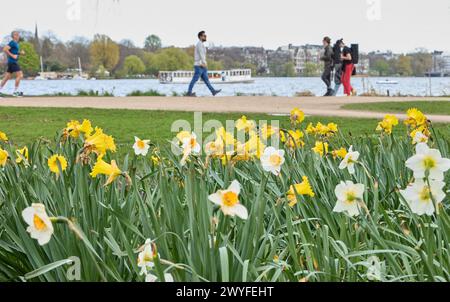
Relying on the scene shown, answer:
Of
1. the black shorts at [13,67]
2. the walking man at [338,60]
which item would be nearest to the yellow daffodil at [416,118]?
the black shorts at [13,67]

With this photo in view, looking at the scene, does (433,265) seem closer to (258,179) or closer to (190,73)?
(258,179)

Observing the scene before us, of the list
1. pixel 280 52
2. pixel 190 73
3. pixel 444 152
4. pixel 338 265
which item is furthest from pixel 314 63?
pixel 338 265

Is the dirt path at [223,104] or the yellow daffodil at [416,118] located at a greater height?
the yellow daffodil at [416,118]

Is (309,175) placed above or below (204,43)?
below

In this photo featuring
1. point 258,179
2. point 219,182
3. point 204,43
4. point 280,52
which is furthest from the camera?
point 280,52

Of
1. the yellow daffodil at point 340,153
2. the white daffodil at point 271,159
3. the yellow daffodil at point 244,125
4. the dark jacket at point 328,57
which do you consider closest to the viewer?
the white daffodil at point 271,159

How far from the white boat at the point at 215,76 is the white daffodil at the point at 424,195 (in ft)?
81.6

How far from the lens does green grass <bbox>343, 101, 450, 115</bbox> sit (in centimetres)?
1073

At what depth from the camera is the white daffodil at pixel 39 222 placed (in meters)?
1.38

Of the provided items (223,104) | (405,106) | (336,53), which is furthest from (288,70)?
(405,106)

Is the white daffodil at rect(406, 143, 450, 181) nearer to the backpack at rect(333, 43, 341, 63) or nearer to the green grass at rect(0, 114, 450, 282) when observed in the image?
the green grass at rect(0, 114, 450, 282)

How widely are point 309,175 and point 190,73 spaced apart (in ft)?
81.3

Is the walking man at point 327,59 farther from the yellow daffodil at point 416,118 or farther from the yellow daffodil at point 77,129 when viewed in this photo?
the yellow daffodil at point 77,129
